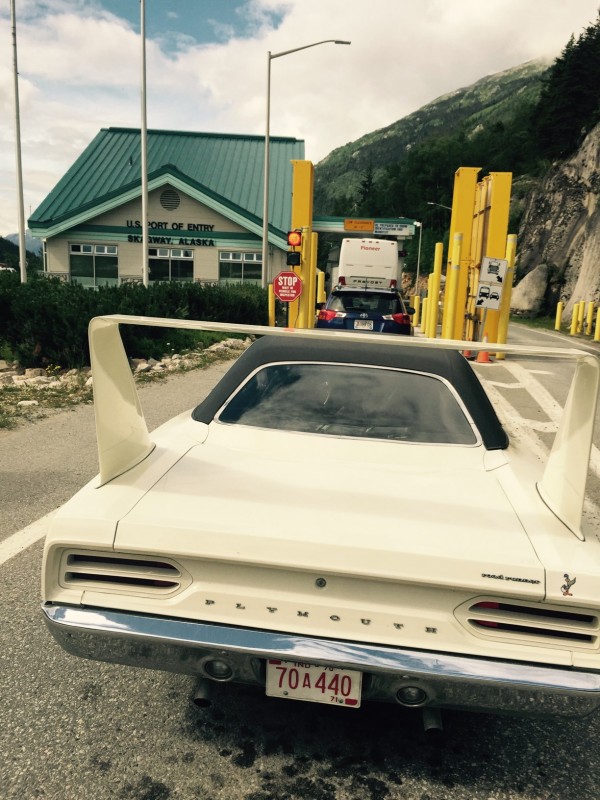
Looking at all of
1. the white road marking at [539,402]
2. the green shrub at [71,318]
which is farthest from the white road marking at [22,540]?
the green shrub at [71,318]

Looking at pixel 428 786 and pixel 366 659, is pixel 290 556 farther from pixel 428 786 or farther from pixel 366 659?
pixel 428 786

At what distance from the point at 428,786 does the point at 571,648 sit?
28.3 inches

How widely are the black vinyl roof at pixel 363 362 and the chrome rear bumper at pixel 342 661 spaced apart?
1.33m

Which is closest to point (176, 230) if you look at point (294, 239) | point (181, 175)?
point (181, 175)

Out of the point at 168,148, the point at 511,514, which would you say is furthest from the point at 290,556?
the point at 168,148

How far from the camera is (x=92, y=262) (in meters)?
35.0

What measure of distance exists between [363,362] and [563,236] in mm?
42948

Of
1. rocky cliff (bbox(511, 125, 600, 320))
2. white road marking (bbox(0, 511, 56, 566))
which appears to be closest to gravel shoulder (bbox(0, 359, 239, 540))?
white road marking (bbox(0, 511, 56, 566))

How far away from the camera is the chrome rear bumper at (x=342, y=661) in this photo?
2.10 meters

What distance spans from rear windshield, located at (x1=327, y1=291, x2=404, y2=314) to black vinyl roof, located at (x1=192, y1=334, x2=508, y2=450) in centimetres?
1158

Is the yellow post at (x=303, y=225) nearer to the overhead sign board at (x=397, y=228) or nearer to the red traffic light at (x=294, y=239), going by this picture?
the red traffic light at (x=294, y=239)

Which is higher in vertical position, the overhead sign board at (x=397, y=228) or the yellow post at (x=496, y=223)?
the overhead sign board at (x=397, y=228)

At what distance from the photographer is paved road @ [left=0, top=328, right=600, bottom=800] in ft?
7.55

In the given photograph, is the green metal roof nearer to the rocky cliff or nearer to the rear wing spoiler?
the rocky cliff
